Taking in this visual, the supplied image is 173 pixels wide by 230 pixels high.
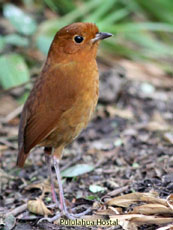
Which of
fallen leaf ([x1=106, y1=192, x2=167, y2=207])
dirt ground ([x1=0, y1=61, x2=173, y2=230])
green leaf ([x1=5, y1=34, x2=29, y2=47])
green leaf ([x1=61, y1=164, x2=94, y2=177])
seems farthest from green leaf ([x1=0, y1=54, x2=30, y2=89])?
fallen leaf ([x1=106, y1=192, x2=167, y2=207])

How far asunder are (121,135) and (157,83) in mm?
1808

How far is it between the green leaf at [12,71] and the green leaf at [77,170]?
1.80 m

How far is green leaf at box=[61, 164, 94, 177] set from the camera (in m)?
4.21

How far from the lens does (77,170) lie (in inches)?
167

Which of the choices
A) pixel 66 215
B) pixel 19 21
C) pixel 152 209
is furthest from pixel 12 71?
pixel 152 209

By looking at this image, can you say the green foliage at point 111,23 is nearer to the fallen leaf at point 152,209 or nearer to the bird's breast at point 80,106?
the bird's breast at point 80,106

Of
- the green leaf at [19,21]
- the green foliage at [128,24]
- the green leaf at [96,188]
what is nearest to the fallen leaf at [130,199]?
the green leaf at [96,188]

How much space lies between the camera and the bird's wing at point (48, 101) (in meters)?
3.63

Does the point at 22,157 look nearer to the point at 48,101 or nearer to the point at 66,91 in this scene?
the point at 48,101

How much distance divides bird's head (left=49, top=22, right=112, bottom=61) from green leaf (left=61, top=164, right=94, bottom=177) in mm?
1149

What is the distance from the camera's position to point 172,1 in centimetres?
782

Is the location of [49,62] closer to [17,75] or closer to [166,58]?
[17,75]

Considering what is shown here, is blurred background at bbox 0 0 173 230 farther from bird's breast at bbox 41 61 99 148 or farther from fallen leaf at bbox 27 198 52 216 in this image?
bird's breast at bbox 41 61 99 148

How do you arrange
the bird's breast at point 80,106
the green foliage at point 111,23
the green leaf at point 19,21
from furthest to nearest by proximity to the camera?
the green foliage at point 111,23
the green leaf at point 19,21
the bird's breast at point 80,106
